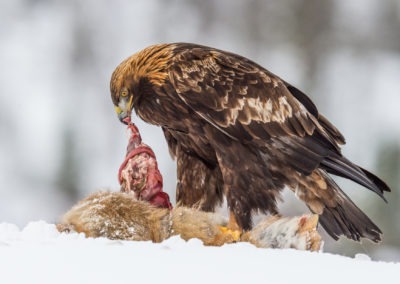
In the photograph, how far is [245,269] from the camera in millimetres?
→ 3158

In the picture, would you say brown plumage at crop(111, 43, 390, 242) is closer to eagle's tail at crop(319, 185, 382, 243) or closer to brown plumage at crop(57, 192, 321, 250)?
eagle's tail at crop(319, 185, 382, 243)

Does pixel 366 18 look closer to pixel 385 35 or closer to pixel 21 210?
pixel 385 35

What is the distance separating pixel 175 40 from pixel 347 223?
26.7 feet

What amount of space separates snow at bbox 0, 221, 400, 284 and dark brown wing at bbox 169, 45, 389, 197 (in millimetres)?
1081

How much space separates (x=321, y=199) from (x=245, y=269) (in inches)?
64.0

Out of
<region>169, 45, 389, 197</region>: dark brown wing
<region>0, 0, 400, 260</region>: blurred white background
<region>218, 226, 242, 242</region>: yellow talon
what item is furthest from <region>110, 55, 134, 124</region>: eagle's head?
<region>0, 0, 400, 260</region>: blurred white background

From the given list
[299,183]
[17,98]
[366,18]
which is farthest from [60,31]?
[299,183]

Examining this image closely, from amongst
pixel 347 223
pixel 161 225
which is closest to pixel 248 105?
pixel 347 223

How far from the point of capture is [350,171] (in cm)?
468

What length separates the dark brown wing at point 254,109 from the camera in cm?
457

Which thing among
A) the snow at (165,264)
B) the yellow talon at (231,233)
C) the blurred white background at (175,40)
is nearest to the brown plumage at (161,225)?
the yellow talon at (231,233)

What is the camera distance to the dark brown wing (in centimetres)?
457

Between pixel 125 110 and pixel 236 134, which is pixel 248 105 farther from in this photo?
pixel 125 110

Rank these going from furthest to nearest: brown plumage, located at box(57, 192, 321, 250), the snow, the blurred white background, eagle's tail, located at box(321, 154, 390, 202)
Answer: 1. the blurred white background
2. eagle's tail, located at box(321, 154, 390, 202)
3. brown plumage, located at box(57, 192, 321, 250)
4. the snow
